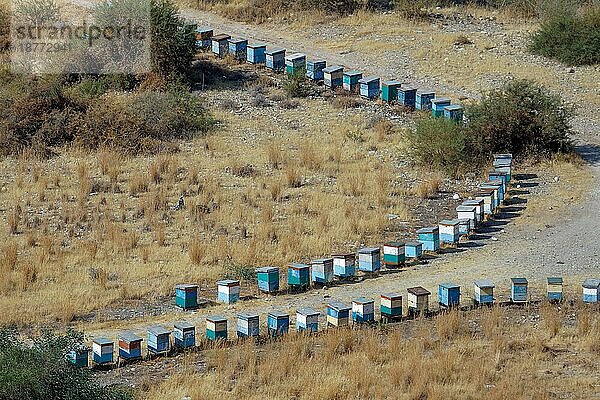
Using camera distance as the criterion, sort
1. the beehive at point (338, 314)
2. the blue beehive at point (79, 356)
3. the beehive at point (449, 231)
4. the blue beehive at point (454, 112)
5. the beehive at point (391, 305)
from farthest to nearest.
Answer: the blue beehive at point (454, 112), the beehive at point (449, 231), the beehive at point (391, 305), the beehive at point (338, 314), the blue beehive at point (79, 356)

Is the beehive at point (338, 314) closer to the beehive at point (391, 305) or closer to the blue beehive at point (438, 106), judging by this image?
the beehive at point (391, 305)

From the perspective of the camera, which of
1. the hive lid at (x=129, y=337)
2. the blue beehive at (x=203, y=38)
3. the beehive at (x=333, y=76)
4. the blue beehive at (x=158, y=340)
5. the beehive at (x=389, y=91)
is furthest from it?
the blue beehive at (x=203, y=38)

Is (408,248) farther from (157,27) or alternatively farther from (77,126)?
(157,27)

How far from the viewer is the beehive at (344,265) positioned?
51.3 ft

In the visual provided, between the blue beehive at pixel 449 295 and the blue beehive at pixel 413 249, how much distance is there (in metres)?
1.89

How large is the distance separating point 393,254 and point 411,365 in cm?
372

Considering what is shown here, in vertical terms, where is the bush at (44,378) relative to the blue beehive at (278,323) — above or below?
above

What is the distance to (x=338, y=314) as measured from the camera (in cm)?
1389

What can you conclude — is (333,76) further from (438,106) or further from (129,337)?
(129,337)

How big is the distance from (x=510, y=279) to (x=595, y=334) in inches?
81.1

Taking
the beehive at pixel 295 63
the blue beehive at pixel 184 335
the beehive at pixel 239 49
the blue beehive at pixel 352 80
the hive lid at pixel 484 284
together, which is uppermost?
the beehive at pixel 239 49

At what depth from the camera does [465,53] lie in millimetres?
28375

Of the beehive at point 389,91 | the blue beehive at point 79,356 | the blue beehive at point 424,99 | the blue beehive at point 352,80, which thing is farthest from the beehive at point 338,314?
the blue beehive at point 352,80

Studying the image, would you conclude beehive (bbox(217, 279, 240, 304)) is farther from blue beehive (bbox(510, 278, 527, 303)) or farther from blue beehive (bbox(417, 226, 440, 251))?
blue beehive (bbox(510, 278, 527, 303))
